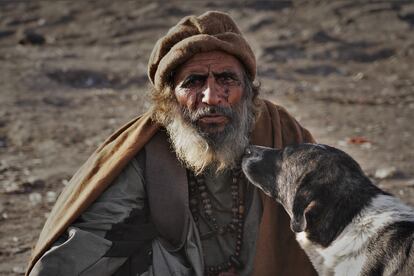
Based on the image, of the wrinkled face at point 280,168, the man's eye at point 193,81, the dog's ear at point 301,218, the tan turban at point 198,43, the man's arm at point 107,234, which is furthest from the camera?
the man's eye at point 193,81

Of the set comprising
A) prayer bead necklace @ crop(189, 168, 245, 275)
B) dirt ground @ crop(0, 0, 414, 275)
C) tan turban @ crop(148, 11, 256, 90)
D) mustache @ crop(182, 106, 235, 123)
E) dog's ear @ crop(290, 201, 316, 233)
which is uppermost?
tan turban @ crop(148, 11, 256, 90)

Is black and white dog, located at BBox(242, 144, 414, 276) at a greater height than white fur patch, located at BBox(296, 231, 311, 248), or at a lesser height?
greater

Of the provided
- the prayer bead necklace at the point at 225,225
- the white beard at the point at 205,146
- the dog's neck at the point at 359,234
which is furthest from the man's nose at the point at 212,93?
the dog's neck at the point at 359,234

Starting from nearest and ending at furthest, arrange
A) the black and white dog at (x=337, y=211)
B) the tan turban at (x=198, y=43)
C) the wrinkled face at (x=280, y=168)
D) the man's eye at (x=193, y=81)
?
the black and white dog at (x=337, y=211) < the wrinkled face at (x=280, y=168) < the tan turban at (x=198, y=43) < the man's eye at (x=193, y=81)

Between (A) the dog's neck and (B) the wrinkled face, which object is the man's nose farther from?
(A) the dog's neck

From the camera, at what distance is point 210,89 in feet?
12.0

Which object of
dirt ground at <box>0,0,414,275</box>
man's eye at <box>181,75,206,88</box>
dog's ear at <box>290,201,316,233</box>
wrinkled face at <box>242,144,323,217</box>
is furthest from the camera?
dirt ground at <box>0,0,414,275</box>

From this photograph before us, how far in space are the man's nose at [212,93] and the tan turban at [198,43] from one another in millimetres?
196

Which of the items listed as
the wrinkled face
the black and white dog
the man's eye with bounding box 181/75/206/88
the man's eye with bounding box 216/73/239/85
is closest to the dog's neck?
the black and white dog

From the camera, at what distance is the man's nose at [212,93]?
3.63 m

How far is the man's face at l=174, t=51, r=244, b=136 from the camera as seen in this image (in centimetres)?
369

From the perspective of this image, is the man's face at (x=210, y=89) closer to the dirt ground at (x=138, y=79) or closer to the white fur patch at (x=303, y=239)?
the white fur patch at (x=303, y=239)

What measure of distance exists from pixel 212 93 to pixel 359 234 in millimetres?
1189

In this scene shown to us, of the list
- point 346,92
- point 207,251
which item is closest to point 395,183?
point 207,251
